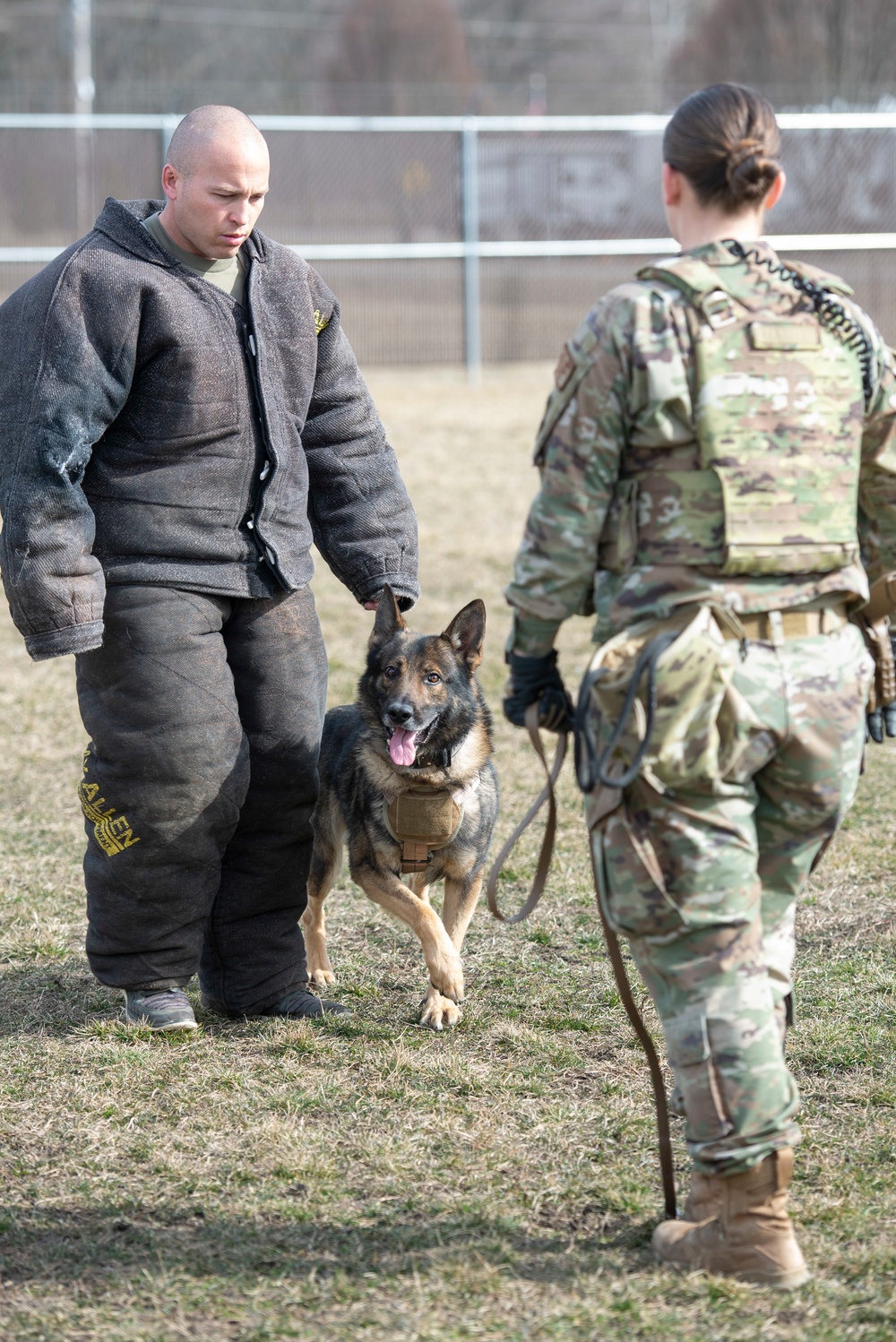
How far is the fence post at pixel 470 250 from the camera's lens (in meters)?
17.7

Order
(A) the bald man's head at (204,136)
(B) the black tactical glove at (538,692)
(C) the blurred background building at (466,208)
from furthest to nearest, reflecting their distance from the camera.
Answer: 1. (C) the blurred background building at (466,208)
2. (A) the bald man's head at (204,136)
3. (B) the black tactical glove at (538,692)

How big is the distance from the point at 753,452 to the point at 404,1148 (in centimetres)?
181

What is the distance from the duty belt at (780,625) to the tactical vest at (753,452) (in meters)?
0.08

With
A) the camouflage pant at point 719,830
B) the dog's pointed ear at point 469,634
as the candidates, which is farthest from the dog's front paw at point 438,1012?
the camouflage pant at point 719,830

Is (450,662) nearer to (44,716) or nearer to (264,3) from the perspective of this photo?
(44,716)

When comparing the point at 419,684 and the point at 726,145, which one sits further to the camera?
the point at 419,684

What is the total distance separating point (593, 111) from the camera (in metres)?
41.8

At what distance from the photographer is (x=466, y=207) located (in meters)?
17.8

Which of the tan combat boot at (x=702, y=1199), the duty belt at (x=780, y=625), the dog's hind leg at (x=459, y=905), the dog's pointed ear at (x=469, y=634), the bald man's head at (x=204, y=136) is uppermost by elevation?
the bald man's head at (x=204, y=136)

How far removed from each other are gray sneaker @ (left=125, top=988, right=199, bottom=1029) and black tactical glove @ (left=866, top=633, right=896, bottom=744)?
82.0 inches

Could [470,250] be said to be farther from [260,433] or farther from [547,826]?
[547,826]

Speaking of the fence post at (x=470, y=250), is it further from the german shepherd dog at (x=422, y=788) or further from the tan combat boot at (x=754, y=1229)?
the tan combat boot at (x=754, y=1229)

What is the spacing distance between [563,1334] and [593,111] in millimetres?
43099

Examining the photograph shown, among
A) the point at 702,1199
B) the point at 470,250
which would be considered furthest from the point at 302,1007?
the point at 470,250
